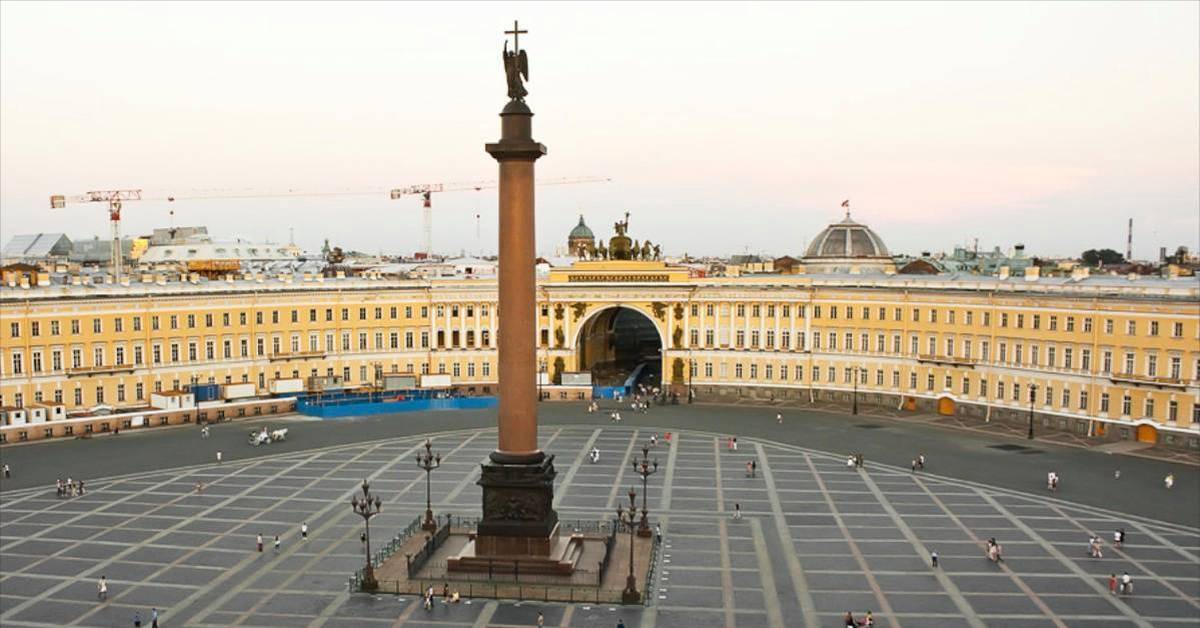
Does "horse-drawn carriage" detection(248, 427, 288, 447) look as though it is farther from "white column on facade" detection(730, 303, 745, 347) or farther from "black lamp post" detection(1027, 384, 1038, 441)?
"black lamp post" detection(1027, 384, 1038, 441)

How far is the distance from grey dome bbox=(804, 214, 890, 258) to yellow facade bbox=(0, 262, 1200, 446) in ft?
62.9

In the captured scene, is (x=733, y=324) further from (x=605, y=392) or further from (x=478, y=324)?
(x=478, y=324)

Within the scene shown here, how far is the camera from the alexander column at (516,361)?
109 ft

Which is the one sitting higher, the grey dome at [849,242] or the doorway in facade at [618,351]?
the grey dome at [849,242]

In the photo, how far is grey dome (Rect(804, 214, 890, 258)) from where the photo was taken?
9906 centimetres

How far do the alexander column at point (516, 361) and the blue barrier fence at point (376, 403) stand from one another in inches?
1583

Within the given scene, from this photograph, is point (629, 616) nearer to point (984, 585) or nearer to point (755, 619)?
point (755, 619)

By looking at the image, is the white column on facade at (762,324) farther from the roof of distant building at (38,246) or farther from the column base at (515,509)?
the roof of distant building at (38,246)

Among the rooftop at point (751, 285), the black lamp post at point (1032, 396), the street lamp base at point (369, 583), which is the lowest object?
the street lamp base at point (369, 583)

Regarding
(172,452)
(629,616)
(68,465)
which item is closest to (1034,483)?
(629,616)

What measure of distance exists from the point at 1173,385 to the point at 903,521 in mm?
26738

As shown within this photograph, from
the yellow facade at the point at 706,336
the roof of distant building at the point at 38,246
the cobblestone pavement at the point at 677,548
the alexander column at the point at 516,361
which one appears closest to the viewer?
the cobblestone pavement at the point at 677,548

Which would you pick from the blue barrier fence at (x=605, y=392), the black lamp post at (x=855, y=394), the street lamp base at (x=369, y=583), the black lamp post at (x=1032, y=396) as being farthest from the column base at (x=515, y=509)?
the blue barrier fence at (x=605, y=392)

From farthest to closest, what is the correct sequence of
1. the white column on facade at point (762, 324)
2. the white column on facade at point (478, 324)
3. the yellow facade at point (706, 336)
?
the white column on facade at point (478, 324) → the white column on facade at point (762, 324) → the yellow facade at point (706, 336)
